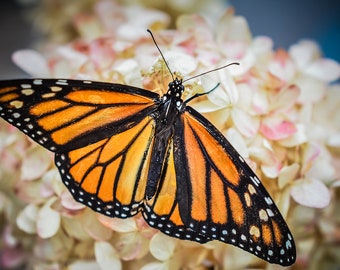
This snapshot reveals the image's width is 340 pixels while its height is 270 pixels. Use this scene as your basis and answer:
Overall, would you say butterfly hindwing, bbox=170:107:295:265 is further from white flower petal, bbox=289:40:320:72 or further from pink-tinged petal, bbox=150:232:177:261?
white flower petal, bbox=289:40:320:72

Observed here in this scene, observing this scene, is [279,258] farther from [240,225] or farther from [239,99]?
[239,99]

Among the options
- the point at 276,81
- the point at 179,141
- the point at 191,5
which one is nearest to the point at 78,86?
the point at 179,141

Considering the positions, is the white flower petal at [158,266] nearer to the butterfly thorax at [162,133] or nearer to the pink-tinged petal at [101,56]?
the butterfly thorax at [162,133]

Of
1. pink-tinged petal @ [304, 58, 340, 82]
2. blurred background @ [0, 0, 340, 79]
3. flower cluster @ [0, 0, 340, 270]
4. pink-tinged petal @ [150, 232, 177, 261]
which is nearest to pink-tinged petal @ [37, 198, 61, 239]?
flower cluster @ [0, 0, 340, 270]

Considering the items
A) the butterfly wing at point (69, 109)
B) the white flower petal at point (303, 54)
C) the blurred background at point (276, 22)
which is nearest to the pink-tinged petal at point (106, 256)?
the butterfly wing at point (69, 109)

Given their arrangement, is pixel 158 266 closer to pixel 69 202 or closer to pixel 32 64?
pixel 69 202

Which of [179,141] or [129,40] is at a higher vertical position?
[129,40]
